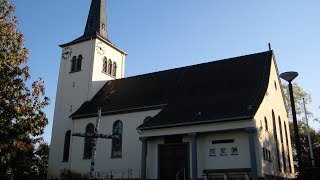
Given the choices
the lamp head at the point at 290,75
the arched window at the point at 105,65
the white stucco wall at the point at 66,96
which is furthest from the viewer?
the arched window at the point at 105,65

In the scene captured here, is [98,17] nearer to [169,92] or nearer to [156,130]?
[169,92]

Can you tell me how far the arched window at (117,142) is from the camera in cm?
2804

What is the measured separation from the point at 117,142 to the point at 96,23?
15.8 metres

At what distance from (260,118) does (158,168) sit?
780 centimetres

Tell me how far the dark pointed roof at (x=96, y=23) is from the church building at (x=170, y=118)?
16cm

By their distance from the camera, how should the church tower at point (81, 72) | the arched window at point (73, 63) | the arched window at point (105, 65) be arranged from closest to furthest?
1. the church tower at point (81, 72)
2. the arched window at point (73, 63)
3. the arched window at point (105, 65)

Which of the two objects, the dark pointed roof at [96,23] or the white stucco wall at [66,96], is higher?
the dark pointed roof at [96,23]

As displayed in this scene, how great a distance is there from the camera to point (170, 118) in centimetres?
2397

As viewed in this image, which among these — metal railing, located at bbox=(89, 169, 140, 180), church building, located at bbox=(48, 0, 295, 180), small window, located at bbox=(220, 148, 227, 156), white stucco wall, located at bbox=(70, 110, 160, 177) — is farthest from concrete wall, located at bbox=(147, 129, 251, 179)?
metal railing, located at bbox=(89, 169, 140, 180)

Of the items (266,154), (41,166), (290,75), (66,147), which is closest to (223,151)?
(266,154)

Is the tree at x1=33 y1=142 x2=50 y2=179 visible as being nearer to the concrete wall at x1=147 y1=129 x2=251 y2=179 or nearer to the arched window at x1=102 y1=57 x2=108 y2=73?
the arched window at x1=102 y1=57 x2=108 y2=73

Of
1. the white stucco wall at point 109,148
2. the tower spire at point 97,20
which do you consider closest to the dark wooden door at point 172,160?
the white stucco wall at point 109,148

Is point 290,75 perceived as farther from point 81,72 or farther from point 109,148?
point 81,72

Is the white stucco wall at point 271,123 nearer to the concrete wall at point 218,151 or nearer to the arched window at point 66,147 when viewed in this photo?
the concrete wall at point 218,151
